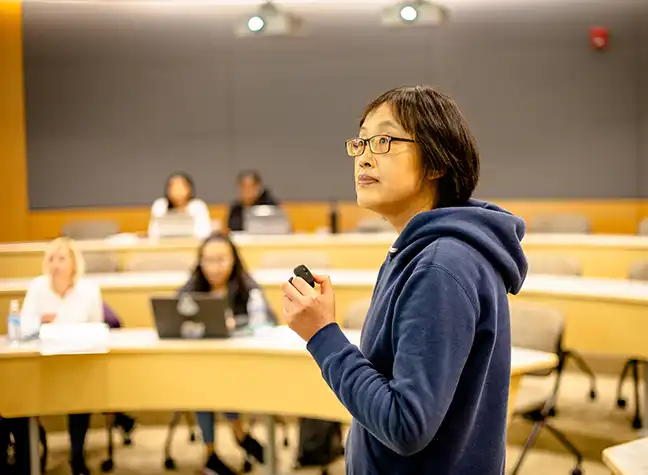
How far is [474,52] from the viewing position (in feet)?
29.9

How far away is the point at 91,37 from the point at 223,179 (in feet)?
7.09

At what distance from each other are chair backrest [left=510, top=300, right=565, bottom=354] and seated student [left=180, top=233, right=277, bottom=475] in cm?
124

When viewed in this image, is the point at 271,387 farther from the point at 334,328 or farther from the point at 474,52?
the point at 474,52

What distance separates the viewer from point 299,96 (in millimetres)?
9344

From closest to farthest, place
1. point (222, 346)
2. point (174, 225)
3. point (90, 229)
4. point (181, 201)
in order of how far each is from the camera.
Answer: point (222, 346) → point (174, 225) → point (181, 201) → point (90, 229)

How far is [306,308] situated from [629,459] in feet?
3.69

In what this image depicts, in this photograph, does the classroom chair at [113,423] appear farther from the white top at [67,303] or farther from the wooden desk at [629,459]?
the wooden desk at [629,459]

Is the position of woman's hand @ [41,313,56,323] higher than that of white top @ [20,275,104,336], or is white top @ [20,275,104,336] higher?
white top @ [20,275,104,336]

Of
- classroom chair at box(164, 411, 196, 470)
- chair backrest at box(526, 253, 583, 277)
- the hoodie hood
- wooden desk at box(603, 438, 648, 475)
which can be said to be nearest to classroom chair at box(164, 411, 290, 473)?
classroom chair at box(164, 411, 196, 470)

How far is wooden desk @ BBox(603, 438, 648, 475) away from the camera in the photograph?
194cm

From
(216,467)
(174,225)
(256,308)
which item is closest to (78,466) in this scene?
(216,467)

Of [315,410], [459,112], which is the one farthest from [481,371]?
[315,410]

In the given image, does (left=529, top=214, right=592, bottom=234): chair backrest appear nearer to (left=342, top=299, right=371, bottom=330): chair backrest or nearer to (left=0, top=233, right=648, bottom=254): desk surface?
(left=0, top=233, right=648, bottom=254): desk surface

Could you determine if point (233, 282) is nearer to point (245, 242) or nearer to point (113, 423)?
point (113, 423)
